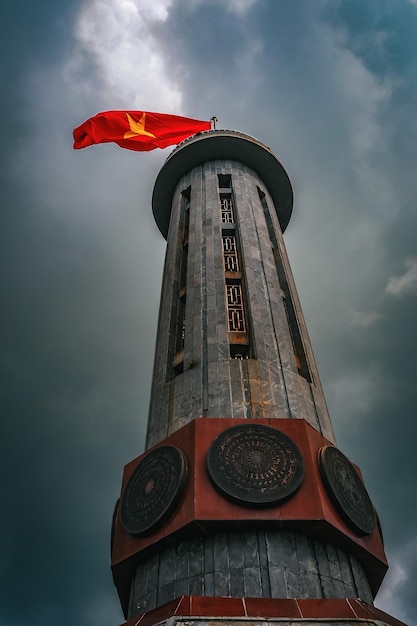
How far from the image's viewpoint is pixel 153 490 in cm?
1605

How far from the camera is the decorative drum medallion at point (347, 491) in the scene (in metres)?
15.4

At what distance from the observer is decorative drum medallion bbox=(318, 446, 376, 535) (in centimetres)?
1541

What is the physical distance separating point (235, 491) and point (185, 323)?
29.3ft

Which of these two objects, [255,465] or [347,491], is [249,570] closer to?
[255,465]

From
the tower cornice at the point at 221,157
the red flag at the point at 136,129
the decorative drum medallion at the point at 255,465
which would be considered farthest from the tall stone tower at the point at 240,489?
the red flag at the point at 136,129

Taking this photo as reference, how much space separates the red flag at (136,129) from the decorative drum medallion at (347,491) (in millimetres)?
21602

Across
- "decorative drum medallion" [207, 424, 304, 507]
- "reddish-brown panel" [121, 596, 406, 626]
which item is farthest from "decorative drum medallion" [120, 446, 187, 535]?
"reddish-brown panel" [121, 596, 406, 626]

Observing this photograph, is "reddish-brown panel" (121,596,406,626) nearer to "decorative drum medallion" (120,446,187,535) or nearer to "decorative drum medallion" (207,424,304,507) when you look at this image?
"decorative drum medallion" (207,424,304,507)

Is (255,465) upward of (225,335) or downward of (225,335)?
downward

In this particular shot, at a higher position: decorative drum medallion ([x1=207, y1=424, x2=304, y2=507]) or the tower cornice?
the tower cornice

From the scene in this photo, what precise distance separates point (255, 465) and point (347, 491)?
307 centimetres

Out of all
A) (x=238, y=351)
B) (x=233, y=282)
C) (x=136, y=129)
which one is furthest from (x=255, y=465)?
(x=136, y=129)

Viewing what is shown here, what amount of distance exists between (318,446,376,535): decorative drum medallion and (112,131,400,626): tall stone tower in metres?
0.05

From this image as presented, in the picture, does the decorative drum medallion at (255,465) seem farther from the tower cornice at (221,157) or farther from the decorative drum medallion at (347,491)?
the tower cornice at (221,157)
